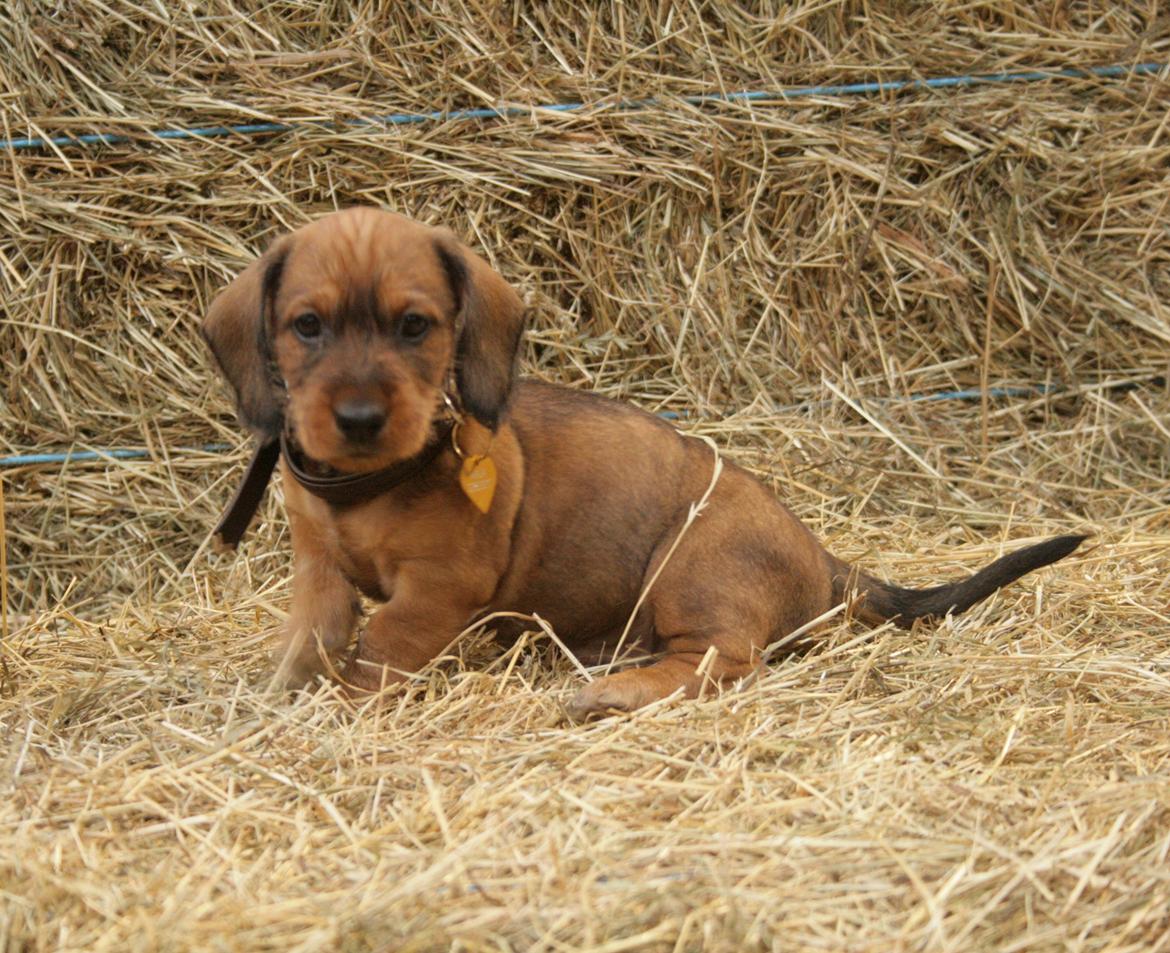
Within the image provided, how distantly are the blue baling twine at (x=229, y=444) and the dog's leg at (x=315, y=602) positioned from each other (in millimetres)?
1944

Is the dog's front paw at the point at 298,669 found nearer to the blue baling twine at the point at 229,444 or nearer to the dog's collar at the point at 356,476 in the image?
the dog's collar at the point at 356,476

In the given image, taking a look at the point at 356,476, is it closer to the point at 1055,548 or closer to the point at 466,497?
the point at 466,497

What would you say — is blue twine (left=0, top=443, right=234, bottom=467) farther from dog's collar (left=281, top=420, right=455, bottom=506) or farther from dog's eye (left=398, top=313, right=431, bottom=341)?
dog's eye (left=398, top=313, right=431, bottom=341)

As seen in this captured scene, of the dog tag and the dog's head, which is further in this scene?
the dog tag

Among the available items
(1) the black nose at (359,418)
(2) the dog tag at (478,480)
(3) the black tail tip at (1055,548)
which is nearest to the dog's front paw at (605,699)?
(2) the dog tag at (478,480)

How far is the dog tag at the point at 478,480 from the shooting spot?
418 cm

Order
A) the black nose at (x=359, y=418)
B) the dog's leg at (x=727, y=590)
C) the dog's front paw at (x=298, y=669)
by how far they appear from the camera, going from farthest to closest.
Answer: the dog's leg at (x=727, y=590)
the dog's front paw at (x=298, y=669)
the black nose at (x=359, y=418)

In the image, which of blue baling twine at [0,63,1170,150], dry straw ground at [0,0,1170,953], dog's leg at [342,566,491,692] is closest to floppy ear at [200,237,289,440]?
dog's leg at [342,566,491,692]

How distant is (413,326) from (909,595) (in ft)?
6.33

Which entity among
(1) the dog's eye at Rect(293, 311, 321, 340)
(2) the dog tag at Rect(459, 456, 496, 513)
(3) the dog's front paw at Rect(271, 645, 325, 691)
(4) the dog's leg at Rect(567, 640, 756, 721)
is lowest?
(3) the dog's front paw at Rect(271, 645, 325, 691)

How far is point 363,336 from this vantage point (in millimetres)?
3930

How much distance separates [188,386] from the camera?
6.30m

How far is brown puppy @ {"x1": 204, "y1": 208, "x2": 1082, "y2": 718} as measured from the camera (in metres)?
3.94

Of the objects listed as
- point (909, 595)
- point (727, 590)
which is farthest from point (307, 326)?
point (909, 595)
